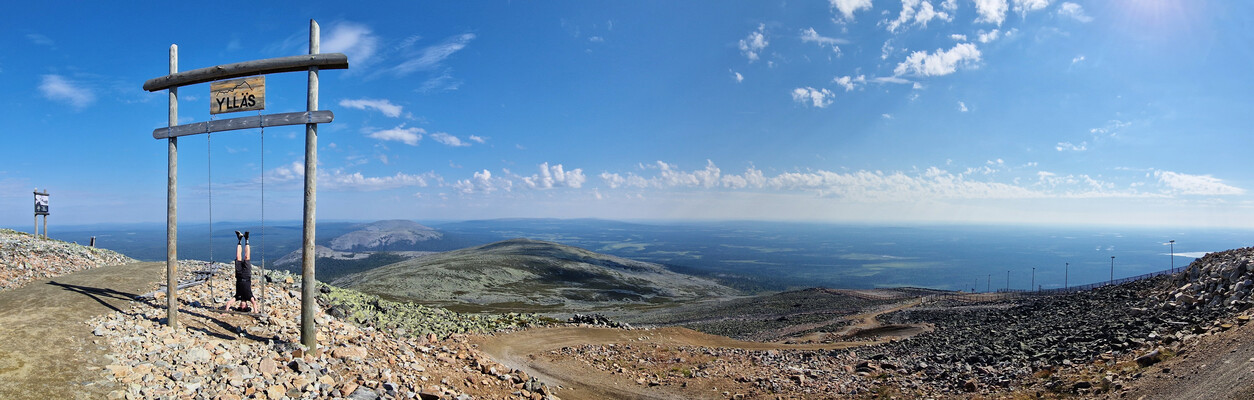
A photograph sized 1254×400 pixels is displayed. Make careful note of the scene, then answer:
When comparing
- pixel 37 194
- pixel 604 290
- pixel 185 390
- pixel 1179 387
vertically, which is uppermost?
pixel 37 194

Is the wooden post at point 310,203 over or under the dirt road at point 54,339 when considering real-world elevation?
over

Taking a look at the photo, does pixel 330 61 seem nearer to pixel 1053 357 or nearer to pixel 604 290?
pixel 1053 357

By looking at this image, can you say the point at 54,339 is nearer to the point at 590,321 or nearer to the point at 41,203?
the point at 590,321

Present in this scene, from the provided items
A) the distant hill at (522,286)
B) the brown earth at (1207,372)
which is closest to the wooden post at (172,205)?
the brown earth at (1207,372)

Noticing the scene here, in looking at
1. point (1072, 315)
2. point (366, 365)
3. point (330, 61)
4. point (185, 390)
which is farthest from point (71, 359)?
point (1072, 315)

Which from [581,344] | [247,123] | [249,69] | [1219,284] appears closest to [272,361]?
[247,123]

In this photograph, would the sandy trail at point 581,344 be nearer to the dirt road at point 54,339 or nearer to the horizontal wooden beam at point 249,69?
the dirt road at point 54,339
